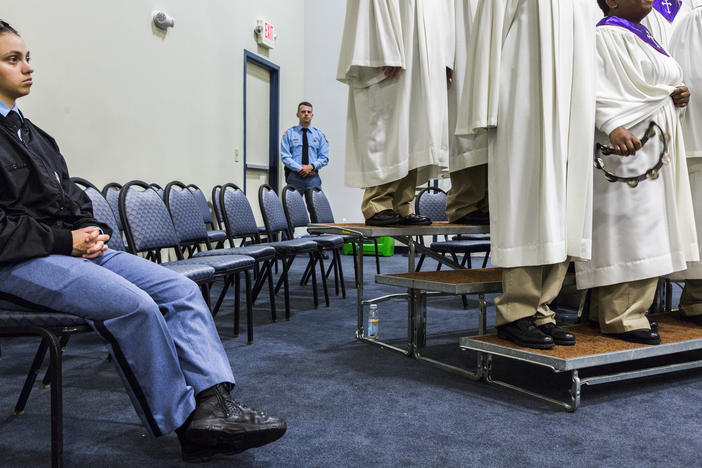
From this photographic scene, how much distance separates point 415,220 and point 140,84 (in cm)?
283

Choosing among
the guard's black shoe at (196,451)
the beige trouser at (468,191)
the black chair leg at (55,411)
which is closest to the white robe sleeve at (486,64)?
the beige trouser at (468,191)

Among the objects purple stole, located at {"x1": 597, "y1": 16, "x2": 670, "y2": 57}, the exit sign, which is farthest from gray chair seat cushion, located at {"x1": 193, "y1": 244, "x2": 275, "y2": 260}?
the exit sign

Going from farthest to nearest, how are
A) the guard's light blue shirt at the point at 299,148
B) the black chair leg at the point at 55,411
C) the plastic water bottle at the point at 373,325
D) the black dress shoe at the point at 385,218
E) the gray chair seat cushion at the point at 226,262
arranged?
the guard's light blue shirt at the point at 299,148
the plastic water bottle at the point at 373,325
the black dress shoe at the point at 385,218
the gray chair seat cushion at the point at 226,262
the black chair leg at the point at 55,411

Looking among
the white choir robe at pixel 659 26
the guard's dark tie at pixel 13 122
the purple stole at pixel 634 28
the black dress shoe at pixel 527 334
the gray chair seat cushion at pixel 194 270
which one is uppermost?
the white choir robe at pixel 659 26

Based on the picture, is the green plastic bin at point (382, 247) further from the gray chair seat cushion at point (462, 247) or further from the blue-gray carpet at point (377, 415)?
the blue-gray carpet at point (377, 415)

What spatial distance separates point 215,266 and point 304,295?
182 cm

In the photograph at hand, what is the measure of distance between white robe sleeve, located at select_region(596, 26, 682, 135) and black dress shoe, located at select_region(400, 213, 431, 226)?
0.84 m

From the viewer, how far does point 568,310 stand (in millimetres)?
3789

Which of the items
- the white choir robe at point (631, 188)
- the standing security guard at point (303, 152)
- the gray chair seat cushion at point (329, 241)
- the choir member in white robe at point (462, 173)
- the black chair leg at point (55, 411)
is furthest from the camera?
the standing security guard at point (303, 152)

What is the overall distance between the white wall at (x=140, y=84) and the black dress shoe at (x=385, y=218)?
2272 mm

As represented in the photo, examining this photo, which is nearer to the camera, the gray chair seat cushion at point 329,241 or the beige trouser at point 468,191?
the beige trouser at point 468,191

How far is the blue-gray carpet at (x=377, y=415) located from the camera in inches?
59.3

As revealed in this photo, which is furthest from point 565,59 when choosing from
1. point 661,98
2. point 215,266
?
point 215,266

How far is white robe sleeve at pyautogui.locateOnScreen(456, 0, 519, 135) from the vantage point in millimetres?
2094
